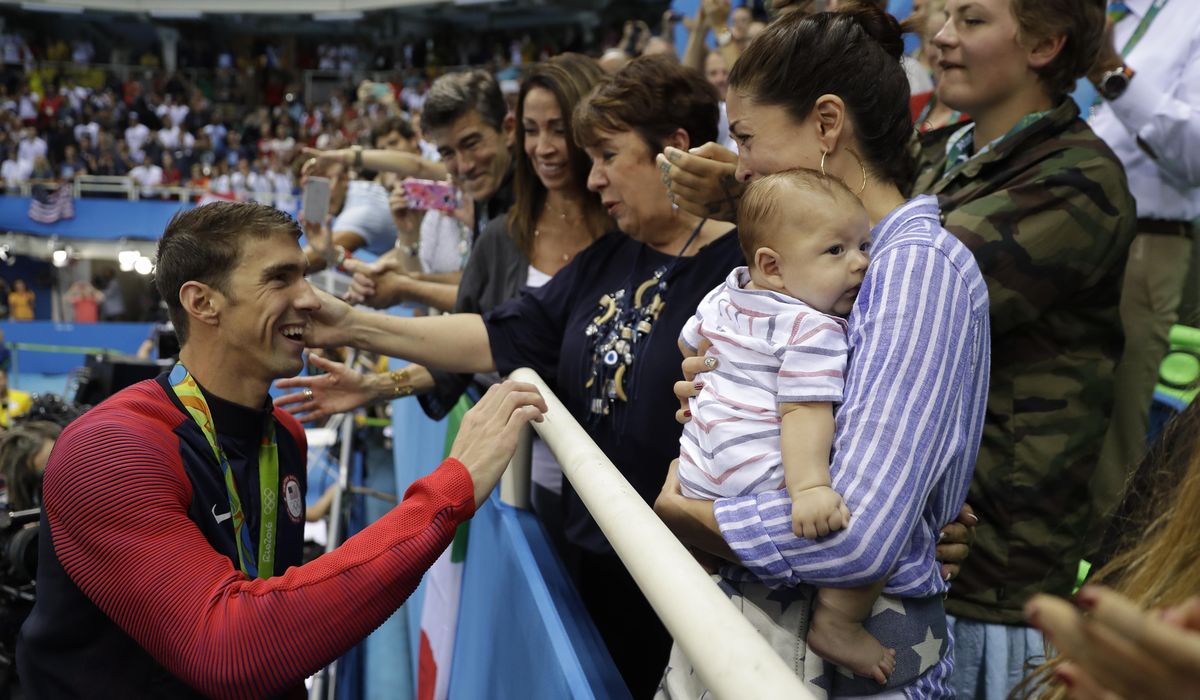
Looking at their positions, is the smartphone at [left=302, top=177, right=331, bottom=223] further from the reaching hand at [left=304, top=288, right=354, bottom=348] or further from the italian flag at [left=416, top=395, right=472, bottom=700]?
the reaching hand at [left=304, top=288, right=354, bottom=348]

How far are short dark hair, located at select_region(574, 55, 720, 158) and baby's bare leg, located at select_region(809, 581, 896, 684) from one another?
1.04 m

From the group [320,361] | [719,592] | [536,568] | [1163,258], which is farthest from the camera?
[1163,258]

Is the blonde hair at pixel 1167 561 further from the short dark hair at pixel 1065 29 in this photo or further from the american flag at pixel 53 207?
the american flag at pixel 53 207

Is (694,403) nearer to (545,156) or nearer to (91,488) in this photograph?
(91,488)

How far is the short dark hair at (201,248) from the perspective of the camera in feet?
5.51

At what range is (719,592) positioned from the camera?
812 millimetres

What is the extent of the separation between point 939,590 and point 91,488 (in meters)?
1.12

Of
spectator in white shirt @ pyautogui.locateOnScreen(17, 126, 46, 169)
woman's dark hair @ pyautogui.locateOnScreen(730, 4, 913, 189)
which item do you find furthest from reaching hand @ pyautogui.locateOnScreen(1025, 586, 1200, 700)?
spectator in white shirt @ pyautogui.locateOnScreen(17, 126, 46, 169)

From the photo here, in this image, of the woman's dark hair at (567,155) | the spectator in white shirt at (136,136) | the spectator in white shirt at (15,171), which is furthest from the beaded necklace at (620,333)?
the spectator in white shirt at (136,136)

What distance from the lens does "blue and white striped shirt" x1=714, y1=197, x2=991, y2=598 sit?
976mm

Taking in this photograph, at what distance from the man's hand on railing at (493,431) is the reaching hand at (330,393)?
0.63 meters

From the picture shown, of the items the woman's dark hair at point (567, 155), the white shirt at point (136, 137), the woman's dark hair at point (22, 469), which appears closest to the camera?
the woman's dark hair at point (567, 155)

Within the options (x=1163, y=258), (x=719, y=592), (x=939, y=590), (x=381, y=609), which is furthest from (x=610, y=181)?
(x=1163, y=258)

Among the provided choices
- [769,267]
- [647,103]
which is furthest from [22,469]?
[769,267]
